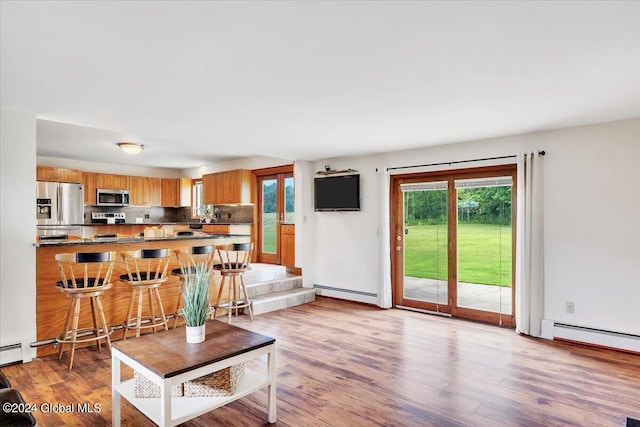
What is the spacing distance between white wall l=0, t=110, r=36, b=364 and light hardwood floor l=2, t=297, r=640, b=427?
33cm

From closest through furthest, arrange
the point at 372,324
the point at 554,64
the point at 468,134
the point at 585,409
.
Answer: the point at 554,64
the point at 585,409
the point at 468,134
the point at 372,324

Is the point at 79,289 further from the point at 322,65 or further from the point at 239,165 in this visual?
the point at 239,165

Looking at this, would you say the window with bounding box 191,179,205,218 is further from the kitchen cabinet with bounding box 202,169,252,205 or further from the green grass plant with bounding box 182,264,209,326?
the green grass plant with bounding box 182,264,209,326

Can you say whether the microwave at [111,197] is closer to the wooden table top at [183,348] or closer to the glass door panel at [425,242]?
the glass door panel at [425,242]

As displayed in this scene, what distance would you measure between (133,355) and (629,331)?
461cm

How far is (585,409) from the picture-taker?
2725mm

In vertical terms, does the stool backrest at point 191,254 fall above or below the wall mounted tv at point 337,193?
below

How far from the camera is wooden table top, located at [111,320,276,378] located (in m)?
2.11

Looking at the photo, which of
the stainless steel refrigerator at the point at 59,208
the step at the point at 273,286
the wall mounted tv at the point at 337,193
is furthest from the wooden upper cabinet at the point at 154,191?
the wall mounted tv at the point at 337,193

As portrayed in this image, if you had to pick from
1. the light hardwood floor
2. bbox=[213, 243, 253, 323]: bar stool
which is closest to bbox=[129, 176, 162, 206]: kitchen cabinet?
bbox=[213, 243, 253, 323]: bar stool

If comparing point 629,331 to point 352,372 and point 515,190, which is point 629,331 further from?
point 352,372

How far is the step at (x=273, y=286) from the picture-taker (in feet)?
19.0

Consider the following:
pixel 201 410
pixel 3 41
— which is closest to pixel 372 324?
pixel 201 410

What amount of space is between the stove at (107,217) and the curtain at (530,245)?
8192 mm
